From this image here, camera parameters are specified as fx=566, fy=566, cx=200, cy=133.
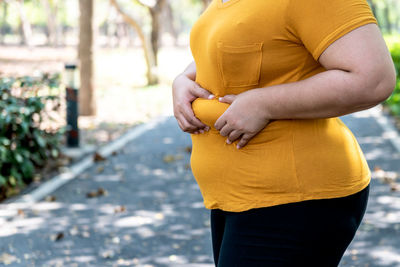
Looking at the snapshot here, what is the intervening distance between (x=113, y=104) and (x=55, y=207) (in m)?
9.09

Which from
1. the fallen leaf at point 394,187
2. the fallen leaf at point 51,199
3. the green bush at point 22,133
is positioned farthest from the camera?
the fallen leaf at point 394,187

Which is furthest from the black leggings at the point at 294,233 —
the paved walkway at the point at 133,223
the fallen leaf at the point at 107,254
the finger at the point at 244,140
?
the fallen leaf at the point at 107,254

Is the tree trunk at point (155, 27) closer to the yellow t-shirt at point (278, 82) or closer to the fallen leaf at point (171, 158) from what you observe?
the fallen leaf at point (171, 158)

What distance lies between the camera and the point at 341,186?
169 cm

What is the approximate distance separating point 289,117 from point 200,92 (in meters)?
0.38

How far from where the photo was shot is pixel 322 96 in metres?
1.57

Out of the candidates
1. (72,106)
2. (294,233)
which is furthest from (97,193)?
(294,233)

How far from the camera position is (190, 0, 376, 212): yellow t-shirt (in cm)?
154

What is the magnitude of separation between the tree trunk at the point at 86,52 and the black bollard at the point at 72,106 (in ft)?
10.2

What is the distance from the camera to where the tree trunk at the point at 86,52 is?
37.5 ft

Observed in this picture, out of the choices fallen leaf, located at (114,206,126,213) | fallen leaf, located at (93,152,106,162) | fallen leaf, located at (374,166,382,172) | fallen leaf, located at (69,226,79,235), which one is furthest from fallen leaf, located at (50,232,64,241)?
fallen leaf, located at (374,166,382,172)

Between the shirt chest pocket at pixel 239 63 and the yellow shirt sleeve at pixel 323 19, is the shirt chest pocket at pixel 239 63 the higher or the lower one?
the lower one

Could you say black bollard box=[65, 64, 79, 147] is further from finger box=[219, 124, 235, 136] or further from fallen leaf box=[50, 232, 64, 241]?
finger box=[219, 124, 235, 136]

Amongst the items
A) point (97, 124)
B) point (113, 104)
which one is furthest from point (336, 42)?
point (113, 104)
